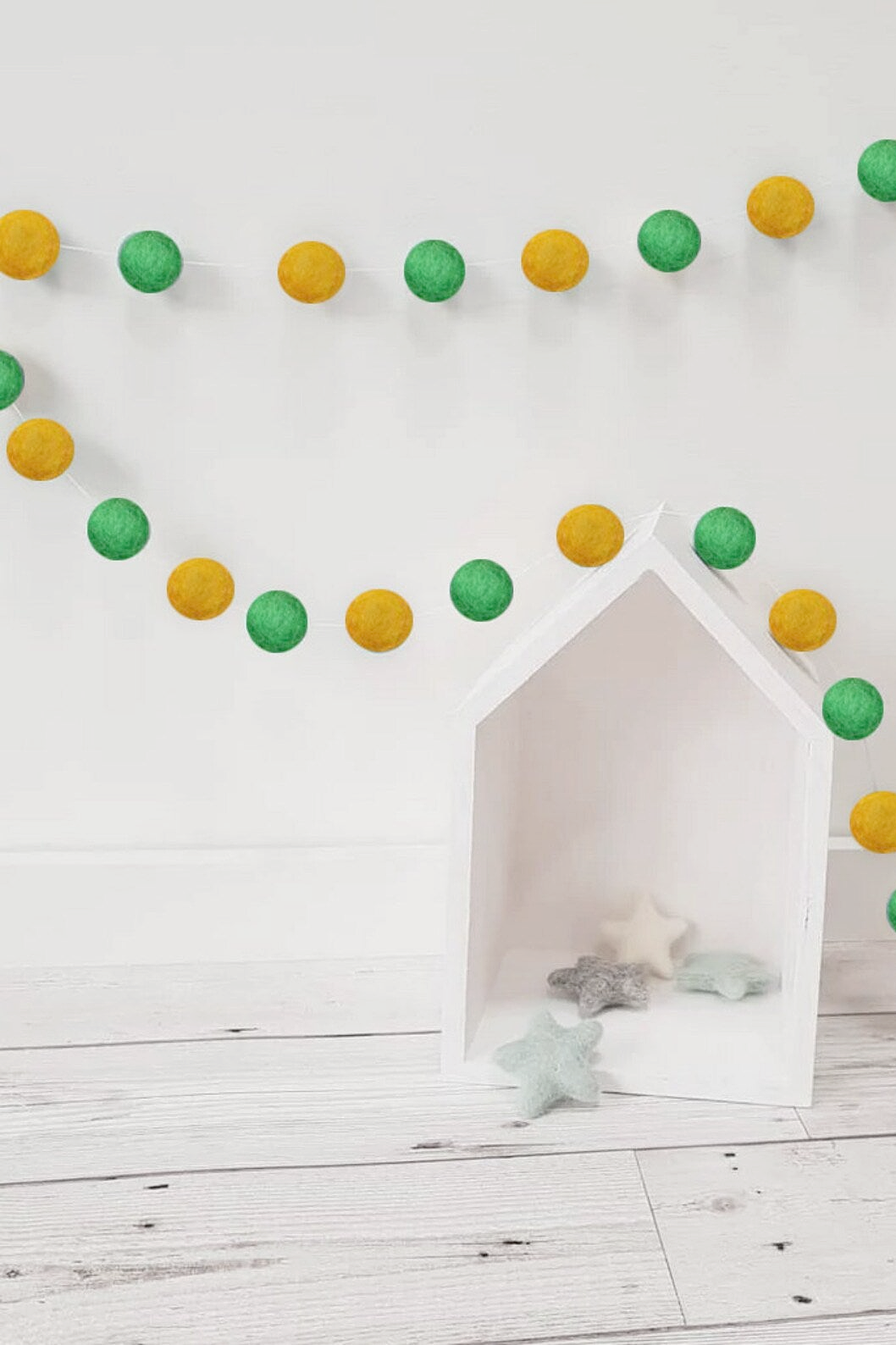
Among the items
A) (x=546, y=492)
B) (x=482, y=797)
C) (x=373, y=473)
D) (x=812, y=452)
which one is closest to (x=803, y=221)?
(x=812, y=452)

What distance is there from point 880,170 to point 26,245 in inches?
25.5

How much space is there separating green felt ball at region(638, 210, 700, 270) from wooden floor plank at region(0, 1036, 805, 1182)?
0.62m

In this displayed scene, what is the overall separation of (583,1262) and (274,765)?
0.51 metres

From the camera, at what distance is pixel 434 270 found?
3.33 feet

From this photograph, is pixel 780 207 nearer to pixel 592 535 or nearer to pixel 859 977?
pixel 592 535

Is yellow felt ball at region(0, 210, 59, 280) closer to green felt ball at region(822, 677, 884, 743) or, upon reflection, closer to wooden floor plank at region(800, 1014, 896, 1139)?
green felt ball at region(822, 677, 884, 743)

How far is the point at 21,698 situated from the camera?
1112 mm

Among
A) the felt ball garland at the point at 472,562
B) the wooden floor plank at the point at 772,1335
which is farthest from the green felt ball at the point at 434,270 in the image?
the wooden floor plank at the point at 772,1335

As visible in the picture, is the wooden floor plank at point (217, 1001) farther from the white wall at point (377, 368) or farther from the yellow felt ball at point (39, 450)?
the yellow felt ball at point (39, 450)

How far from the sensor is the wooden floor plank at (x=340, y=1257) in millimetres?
702

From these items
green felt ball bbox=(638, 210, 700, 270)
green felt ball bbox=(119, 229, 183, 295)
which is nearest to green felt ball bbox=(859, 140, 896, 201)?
green felt ball bbox=(638, 210, 700, 270)

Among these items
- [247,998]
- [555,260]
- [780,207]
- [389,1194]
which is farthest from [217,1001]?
[780,207]

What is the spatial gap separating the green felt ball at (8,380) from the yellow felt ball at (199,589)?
0.59 ft

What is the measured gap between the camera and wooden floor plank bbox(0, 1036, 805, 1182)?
2.81 ft
